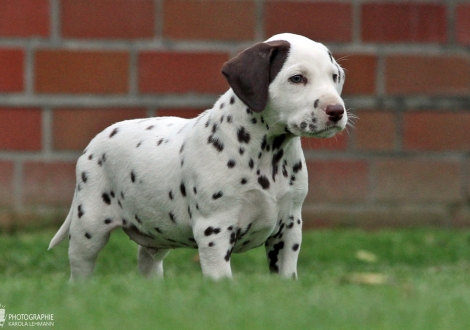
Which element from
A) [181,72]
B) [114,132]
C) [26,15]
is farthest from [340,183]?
[114,132]

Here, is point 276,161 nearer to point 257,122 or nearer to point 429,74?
point 257,122

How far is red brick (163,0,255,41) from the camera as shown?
9.35 m

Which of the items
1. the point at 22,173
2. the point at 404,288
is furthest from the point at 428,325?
the point at 22,173

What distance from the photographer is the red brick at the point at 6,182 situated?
30.6 feet

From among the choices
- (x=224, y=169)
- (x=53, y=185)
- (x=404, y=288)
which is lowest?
(x=53, y=185)

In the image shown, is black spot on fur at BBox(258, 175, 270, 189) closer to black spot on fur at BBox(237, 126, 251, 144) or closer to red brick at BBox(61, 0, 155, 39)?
black spot on fur at BBox(237, 126, 251, 144)

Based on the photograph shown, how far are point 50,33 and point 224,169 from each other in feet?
14.4

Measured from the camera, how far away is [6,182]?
9.35 meters

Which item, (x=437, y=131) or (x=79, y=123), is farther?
(x=437, y=131)

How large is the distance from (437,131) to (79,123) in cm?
336

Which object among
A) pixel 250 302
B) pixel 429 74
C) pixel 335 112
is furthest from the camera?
pixel 429 74

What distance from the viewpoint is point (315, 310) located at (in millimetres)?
4238

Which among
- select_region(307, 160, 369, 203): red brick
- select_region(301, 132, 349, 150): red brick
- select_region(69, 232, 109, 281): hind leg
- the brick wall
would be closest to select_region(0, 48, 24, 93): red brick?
the brick wall

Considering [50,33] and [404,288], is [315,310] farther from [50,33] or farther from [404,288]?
[50,33]
